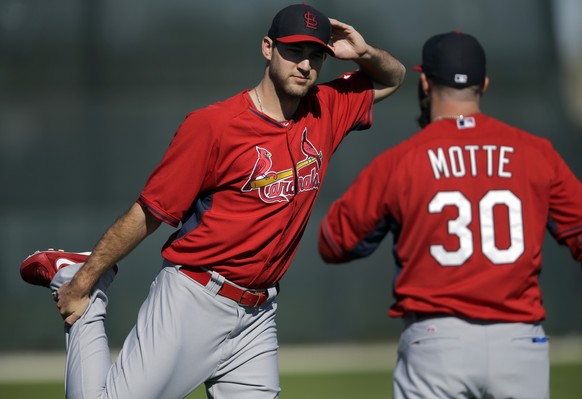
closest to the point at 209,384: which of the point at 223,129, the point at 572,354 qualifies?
the point at 223,129

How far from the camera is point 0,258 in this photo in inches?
386

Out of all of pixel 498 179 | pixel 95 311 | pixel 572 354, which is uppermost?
pixel 498 179

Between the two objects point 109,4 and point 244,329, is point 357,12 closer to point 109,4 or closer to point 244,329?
point 109,4

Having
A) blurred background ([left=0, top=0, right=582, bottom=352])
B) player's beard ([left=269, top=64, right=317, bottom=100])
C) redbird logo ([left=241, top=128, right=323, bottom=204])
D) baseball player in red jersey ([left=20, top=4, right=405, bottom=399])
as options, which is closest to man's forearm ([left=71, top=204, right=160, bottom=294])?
baseball player in red jersey ([left=20, top=4, right=405, bottom=399])

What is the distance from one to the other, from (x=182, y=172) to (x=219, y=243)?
359 mm

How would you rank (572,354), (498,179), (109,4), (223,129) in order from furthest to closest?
(109,4) < (572,354) < (223,129) < (498,179)

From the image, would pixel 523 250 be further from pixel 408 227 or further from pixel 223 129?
pixel 223 129

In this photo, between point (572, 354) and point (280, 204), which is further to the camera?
point (572, 354)

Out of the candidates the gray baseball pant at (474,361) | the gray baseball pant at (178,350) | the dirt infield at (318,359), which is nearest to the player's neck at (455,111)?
the gray baseball pant at (474,361)

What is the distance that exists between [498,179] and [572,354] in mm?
6351

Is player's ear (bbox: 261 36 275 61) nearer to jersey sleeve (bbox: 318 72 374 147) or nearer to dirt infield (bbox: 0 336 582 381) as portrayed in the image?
jersey sleeve (bbox: 318 72 374 147)

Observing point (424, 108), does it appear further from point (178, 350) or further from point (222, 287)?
point (178, 350)

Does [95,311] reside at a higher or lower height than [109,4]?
lower

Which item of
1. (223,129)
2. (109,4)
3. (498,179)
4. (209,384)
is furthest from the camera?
(109,4)
